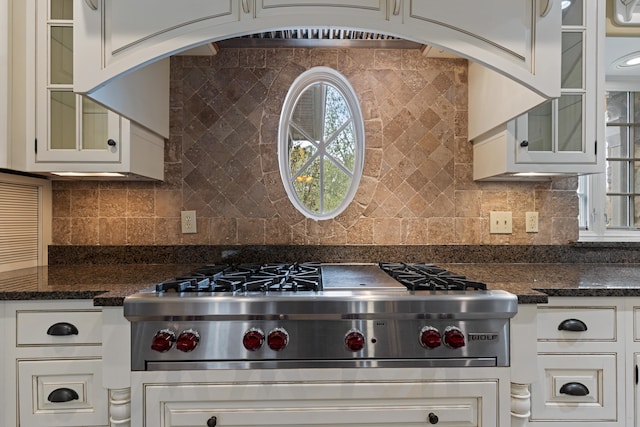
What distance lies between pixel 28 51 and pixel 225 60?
86cm

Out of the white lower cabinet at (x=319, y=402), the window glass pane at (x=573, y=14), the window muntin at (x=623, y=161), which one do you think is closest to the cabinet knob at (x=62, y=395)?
the white lower cabinet at (x=319, y=402)

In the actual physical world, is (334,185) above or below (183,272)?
above

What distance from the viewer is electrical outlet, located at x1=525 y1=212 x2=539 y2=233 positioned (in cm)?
196

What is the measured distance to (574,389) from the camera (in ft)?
4.16

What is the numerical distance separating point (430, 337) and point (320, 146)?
4.51 feet

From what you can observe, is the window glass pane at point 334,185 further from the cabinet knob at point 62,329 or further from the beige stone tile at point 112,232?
the cabinet knob at point 62,329

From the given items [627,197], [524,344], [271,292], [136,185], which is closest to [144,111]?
[136,185]

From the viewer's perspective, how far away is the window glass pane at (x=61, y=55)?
5.17 feet

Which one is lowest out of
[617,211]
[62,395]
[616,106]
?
[62,395]

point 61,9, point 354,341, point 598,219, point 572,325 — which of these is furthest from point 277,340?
point 598,219

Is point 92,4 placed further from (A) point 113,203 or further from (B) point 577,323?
(B) point 577,323

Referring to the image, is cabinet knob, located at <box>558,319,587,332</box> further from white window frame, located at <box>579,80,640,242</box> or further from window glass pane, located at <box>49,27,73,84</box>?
window glass pane, located at <box>49,27,73,84</box>

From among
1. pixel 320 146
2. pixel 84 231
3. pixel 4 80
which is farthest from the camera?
pixel 320 146

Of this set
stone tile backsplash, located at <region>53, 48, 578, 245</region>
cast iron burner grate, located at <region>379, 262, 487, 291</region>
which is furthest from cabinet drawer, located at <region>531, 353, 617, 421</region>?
stone tile backsplash, located at <region>53, 48, 578, 245</region>
